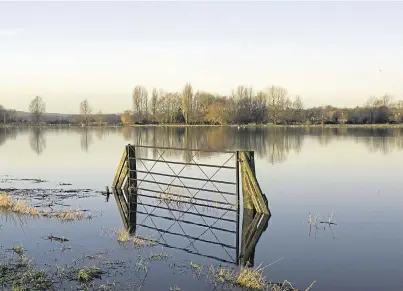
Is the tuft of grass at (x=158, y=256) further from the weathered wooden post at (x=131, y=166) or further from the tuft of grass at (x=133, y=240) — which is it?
the weathered wooden post at (x=131, y=166)

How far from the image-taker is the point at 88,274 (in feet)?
27.6

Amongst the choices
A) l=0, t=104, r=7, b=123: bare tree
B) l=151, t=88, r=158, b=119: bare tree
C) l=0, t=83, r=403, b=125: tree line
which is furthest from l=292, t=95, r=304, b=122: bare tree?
l=0, t=104, r=7, b=123: bare tree

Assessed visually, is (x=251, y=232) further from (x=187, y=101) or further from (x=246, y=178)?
(x=187, y=101)

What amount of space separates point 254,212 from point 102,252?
6.31 meters

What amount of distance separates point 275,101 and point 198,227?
13012cm

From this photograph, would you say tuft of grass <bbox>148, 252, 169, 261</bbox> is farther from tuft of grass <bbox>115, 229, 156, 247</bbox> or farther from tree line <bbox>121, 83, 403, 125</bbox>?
tree line <bbox>121, 83, 403, 125</bbox>

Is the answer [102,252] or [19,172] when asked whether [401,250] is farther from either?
[19,172]

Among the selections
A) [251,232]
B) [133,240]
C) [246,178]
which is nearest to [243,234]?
[251,232]

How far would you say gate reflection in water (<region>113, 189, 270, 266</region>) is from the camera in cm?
1105

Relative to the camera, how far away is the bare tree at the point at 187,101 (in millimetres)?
126000

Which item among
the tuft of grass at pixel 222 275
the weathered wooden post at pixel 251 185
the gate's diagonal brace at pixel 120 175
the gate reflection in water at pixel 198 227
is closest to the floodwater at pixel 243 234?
the gate reflection in water at pixel 198 227

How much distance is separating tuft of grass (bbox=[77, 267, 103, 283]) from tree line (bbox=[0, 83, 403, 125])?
388ft

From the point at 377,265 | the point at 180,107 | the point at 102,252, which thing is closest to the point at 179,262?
the point at 102,252

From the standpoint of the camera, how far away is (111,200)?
17.2 meters
